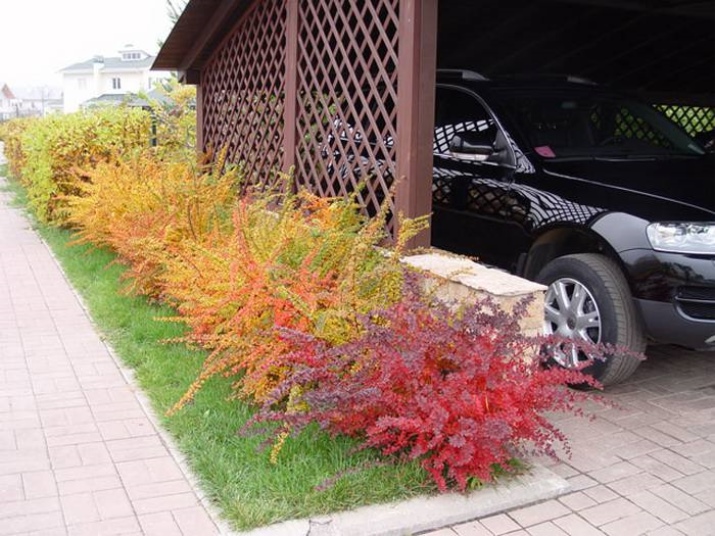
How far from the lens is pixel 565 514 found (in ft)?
12.0

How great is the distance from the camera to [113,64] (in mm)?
93812

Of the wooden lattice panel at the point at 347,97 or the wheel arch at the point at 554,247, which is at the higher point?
the wooden lattice panel at the point at 347,97

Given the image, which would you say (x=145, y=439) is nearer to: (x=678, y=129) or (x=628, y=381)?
(x=628, y=381)

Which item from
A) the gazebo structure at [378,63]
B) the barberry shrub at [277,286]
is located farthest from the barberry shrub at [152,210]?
the barberry shrub at [277,286]

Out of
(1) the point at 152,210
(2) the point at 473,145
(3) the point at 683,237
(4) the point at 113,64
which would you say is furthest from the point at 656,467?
(4) the point at 113,64

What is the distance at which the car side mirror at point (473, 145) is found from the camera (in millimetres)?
5738

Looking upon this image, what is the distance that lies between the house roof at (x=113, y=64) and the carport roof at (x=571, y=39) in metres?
84.1

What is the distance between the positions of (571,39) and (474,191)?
455 centimetres

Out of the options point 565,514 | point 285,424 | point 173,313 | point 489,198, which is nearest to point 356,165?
point 489,198

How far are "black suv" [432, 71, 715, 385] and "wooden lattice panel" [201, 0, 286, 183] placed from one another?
1670 millimetres

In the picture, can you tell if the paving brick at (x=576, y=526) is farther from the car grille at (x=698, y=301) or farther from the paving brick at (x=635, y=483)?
the car grille at (x=698, y=301)

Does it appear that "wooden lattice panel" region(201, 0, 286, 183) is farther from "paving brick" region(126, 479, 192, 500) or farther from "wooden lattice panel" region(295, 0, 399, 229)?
"paving brick" region(126, 479, 192, 500)

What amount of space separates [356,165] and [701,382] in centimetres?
297

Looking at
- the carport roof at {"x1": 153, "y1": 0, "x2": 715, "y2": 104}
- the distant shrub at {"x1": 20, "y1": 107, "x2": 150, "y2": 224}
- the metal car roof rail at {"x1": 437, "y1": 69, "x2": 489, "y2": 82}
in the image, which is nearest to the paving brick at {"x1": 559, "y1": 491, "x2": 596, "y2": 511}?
the metal car roof rail at {"x1": 437, "y1": 69, "x2": 489, "y2": 82}
